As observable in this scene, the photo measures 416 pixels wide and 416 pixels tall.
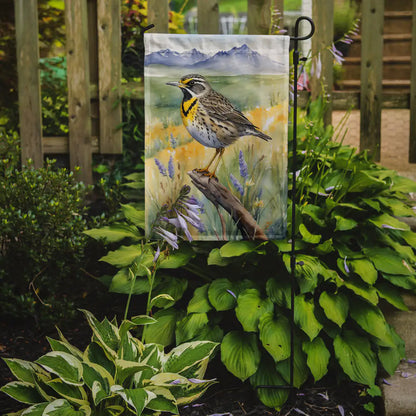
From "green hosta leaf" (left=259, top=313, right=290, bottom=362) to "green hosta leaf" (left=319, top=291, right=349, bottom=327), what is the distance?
0.20m

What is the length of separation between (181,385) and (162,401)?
6.3 inches

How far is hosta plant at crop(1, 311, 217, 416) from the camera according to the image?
2309mm

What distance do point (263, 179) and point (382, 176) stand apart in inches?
41.0

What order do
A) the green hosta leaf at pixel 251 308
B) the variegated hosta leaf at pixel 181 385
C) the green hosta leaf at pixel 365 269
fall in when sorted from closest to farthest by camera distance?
the variegated hosta leaf at pixel 181 385 → the green hosta leaf at pixel 251 308 → the green hosta leaf at pixel 365 269

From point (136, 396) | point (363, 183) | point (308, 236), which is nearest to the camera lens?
point (136, 396)

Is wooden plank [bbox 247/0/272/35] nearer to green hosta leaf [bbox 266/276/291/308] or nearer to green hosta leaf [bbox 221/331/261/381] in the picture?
green hosta leaf [bbox 266/276/291/308]

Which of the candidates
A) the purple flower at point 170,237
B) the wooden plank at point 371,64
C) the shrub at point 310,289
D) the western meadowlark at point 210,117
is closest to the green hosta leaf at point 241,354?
the shrub at point 310,289

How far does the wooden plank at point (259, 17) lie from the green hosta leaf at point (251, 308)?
1.88 m

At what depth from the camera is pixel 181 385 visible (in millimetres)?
2508

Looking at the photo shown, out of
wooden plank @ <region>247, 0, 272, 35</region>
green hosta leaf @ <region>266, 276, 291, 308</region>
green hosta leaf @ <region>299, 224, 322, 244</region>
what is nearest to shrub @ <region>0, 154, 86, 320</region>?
green hosta leaf @ <region>266, 276, 291, 308</region>

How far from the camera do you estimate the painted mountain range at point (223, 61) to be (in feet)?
8.63

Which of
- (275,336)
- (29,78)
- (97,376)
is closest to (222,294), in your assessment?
(275,336)

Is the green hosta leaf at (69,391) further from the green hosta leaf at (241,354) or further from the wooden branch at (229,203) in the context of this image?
the wooden branch at (229,203)

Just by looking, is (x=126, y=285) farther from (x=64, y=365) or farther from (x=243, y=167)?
(x=243, y=167)
